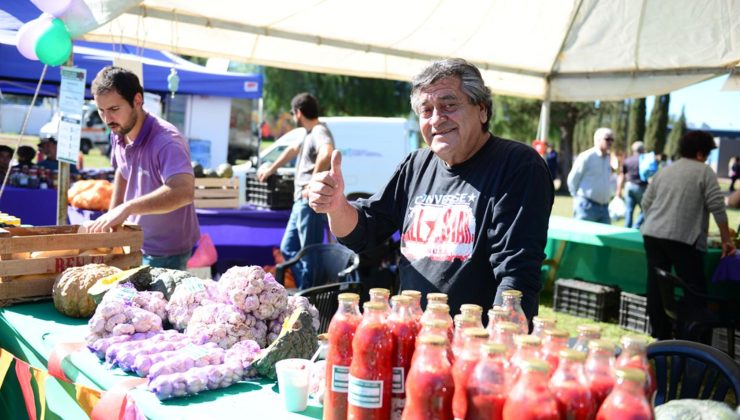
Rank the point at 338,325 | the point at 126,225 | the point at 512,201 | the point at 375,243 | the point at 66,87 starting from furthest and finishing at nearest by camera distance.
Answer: the point at 66,87
the point at 126,225
the point at 375,243
the point at 512,201
the point at 338,325

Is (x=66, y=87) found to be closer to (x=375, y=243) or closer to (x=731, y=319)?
(x=375, y=243)

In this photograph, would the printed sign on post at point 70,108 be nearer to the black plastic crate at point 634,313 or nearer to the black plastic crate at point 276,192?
the black plastic crate at point 276,192

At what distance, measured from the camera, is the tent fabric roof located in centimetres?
536

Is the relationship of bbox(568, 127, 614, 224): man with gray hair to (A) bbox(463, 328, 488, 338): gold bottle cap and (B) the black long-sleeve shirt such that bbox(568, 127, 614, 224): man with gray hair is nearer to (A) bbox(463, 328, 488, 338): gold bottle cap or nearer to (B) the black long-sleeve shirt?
(B) the black long-sleeve shirt

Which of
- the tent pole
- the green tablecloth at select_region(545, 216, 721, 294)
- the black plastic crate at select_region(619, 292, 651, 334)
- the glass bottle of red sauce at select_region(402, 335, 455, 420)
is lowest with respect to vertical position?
the black plastic crate at select_region(619, 292, 651, 334)

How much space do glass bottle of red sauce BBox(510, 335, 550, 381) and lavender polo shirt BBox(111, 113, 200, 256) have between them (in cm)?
265

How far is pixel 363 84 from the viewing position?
2762 cm

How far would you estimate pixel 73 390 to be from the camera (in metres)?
2.22

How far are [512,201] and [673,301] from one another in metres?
3.94

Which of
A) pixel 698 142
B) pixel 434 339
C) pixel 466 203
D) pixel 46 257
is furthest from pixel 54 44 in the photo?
pixel 698 142

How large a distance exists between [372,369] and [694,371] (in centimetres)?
142

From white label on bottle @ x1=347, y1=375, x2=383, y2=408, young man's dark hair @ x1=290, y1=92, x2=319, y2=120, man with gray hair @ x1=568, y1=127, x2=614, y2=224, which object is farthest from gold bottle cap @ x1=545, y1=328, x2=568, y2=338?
man with gray hair @ x1=568, y1=127, x2=614, y2=224

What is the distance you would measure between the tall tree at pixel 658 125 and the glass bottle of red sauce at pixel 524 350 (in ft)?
112

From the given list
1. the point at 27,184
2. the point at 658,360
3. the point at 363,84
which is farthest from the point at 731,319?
the point at 363,84
